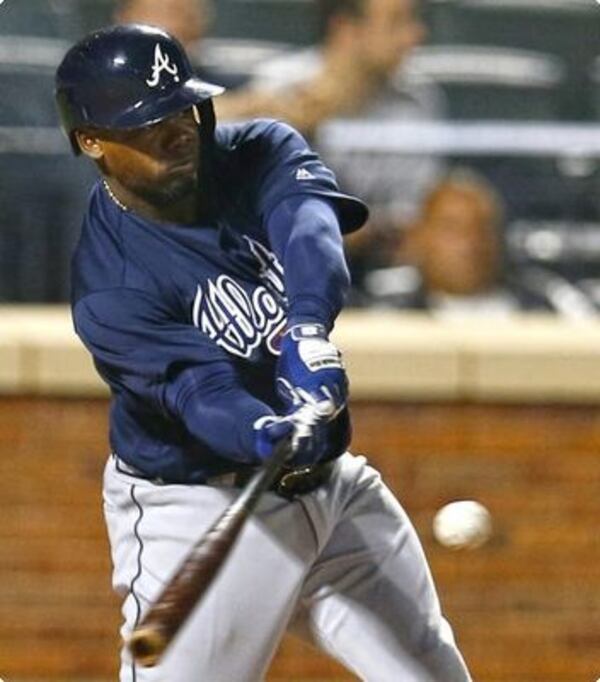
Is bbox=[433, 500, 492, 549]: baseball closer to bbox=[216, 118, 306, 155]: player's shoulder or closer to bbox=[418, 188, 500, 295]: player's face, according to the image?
bbox=[216, 118, 306, 155]: player's shoulder

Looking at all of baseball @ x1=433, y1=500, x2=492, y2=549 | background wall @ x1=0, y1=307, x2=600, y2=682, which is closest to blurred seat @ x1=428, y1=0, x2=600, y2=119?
background wall @ x1=0, y1=307, x2=600, y2=682

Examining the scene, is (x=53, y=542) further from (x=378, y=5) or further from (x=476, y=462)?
(x=378, y=5)

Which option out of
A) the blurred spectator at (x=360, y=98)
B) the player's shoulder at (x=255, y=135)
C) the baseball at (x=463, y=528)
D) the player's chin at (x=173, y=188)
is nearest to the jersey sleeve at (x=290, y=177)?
the player's shoulder at (x=255, y=135)

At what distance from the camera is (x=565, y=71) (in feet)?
24.1

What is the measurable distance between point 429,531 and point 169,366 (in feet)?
9.17

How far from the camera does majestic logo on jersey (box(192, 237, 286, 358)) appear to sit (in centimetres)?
432

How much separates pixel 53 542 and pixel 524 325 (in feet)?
5.36

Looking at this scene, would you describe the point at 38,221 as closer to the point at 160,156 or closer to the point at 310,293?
the point at 160,156

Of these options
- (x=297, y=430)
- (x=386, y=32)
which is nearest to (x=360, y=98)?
(x=386, y=32)

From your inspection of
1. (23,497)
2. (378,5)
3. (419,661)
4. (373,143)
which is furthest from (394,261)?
(419,661)

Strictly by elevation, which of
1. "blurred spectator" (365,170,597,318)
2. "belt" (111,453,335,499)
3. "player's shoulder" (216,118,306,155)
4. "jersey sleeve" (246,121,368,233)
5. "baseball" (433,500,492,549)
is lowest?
"blurred spectator" (365,170,597,318)

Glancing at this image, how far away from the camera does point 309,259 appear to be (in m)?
4.20

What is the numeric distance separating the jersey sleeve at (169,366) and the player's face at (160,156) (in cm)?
21

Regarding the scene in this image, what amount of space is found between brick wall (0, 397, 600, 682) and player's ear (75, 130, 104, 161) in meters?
2.58
